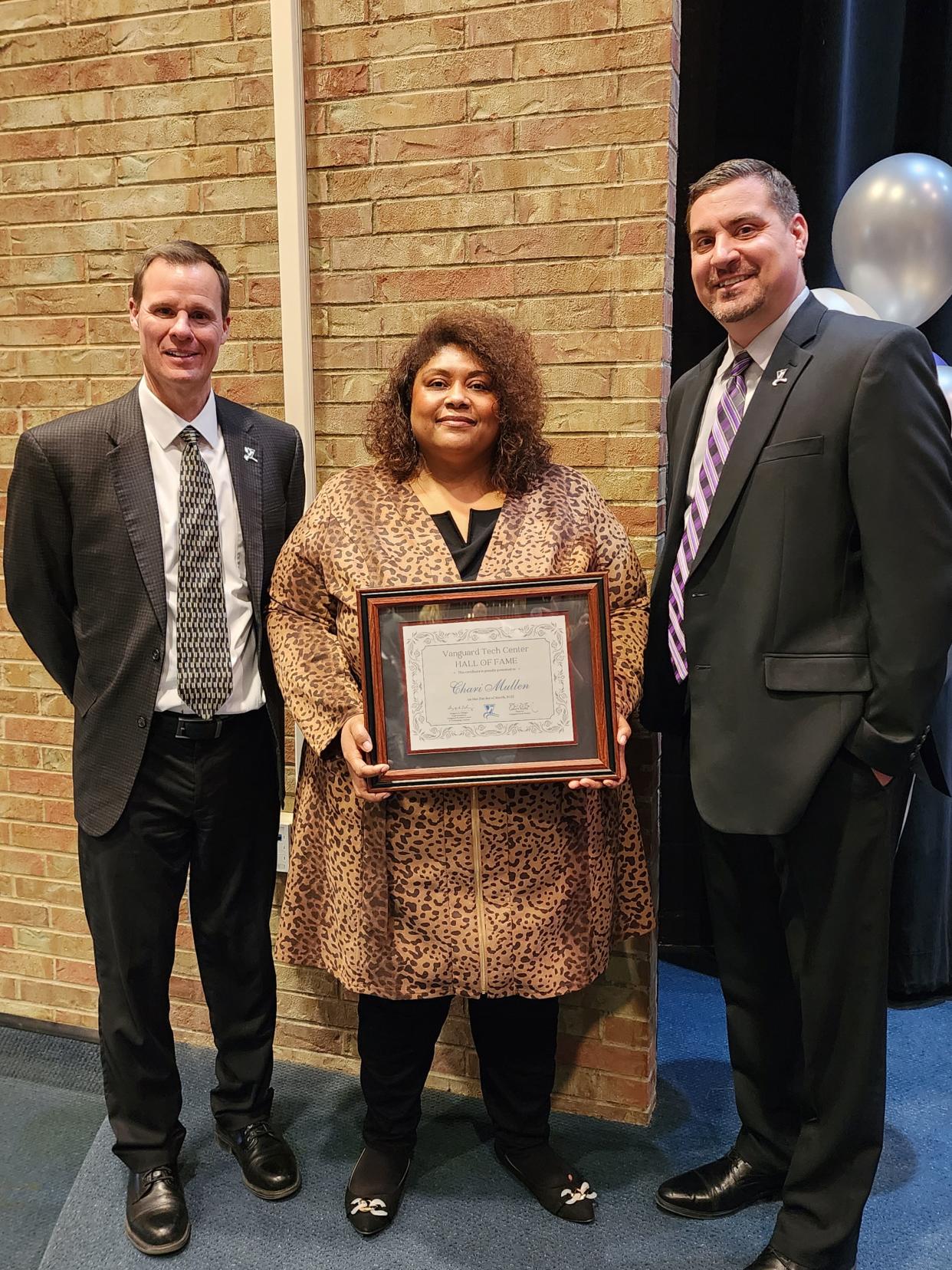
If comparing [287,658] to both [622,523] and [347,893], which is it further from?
[622,523]

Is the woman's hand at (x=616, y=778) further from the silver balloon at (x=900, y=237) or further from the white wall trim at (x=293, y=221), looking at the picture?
the silver balloon at (x=900, y=237)

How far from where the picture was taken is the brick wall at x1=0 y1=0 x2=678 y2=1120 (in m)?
2.11

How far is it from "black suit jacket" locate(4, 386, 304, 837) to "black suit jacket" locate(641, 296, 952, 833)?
0.92 m

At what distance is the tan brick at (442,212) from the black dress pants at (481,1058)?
63.8 inches

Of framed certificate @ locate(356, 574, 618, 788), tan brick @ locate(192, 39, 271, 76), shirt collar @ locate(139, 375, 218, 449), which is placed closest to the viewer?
framed certificate @ locate(356, 574, 618, 788)

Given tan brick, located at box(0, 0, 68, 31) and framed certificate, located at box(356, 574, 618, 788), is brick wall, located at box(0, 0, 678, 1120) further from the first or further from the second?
framed certificate, located at box(356, 574, 618, 788)

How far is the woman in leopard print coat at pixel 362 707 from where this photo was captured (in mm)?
1885

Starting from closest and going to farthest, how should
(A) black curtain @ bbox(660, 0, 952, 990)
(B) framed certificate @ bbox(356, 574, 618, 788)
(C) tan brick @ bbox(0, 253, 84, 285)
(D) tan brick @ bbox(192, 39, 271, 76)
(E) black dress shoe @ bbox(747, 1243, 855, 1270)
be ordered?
(B) framed certificate @ bbox(356, 574, 618, 788), (E) black dress shoe @ bbox(747, 1243, 855, 1270), (D) tan brick @ bbox(192, 39, 271, 76), (C) tan brick @ bbox(0, 253, 84, 285), (A) black curtain @ bbox(660, 0, 952, 990)

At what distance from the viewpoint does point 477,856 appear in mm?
1887

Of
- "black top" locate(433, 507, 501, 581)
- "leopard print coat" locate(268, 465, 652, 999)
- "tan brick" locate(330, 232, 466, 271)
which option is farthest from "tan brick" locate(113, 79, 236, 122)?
"black top" locate(433, 507, 501, 581)

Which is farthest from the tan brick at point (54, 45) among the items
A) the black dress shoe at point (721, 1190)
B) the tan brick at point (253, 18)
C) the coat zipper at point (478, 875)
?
the black dress shoe at point (721, 1190)

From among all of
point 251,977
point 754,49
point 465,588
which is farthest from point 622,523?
point 754,49

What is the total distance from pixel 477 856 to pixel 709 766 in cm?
45

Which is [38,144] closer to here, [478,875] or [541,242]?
[541,242]
